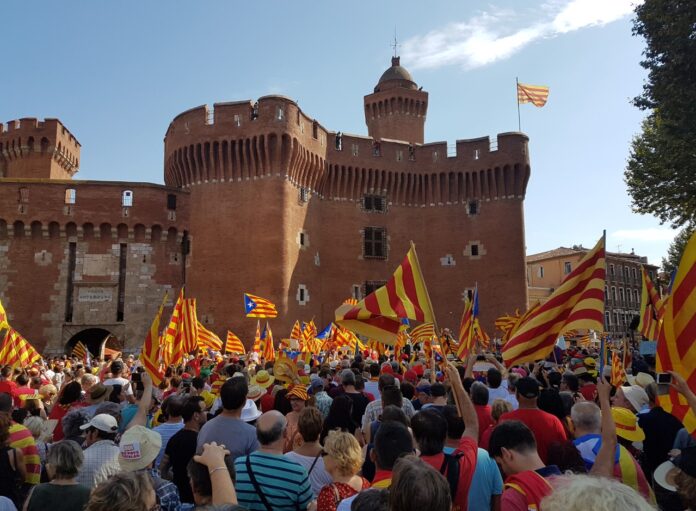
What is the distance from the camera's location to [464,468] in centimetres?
354

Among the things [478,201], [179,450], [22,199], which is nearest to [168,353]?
[179,450]

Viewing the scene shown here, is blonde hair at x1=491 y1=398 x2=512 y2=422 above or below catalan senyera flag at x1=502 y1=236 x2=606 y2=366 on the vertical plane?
below

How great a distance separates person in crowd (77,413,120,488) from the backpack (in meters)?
2.36

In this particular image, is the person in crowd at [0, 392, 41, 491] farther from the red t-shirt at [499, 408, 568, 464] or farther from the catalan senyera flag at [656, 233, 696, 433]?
the catalan senyera flag at [656, 233, 696, 433]

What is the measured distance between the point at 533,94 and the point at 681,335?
33511mm

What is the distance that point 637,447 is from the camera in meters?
5.50

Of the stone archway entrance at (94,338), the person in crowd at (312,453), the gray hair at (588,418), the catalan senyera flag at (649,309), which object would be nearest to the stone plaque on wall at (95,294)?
the stone archway entrance at (94,338)

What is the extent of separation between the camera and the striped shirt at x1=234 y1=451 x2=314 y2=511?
11.7ft

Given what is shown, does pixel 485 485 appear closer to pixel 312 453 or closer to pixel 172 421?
pixel 312 453

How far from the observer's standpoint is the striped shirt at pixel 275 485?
11.7 feet

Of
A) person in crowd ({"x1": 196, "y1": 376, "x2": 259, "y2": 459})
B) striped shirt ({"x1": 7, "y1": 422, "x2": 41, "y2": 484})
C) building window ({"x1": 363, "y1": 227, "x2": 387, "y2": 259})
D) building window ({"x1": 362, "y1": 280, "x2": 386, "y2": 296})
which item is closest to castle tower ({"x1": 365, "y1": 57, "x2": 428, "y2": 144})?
building window ({"x1": 363, "y1": 227, "x2": 387, "y2": 259})

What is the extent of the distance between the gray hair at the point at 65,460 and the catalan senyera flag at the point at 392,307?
4.36 meters

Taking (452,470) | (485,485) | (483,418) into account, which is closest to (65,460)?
(452,470)

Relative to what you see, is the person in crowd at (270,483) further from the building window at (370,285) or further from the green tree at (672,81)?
the building window at (370,285)
